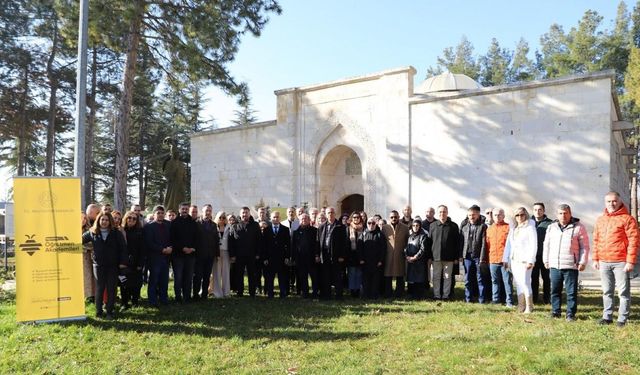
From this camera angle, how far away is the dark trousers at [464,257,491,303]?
8227mm

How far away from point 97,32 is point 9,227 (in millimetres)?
6596

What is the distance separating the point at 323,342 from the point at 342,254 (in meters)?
3.10

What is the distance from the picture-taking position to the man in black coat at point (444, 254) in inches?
340

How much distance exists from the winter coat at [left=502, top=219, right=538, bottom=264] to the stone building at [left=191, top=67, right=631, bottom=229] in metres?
Result: 3.98

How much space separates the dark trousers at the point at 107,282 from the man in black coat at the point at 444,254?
5.40 m

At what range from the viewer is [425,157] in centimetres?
1255

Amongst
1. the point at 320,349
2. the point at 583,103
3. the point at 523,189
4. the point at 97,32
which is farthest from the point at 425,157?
the point at 97,32

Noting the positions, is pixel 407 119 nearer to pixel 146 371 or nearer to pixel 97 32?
pixel 97 32

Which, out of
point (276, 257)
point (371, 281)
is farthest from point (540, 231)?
point (276, 257)

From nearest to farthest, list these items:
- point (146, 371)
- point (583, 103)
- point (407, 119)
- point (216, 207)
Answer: point (146, 371) < point (583, 103) < point (407, 119) < point (216, 207)

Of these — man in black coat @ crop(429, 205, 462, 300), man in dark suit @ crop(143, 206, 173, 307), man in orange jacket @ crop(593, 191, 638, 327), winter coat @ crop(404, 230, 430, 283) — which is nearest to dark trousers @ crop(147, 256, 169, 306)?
man in dark suit @ crop(143, 206, 173, 307)

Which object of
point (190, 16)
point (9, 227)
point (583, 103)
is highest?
point (190, 16)

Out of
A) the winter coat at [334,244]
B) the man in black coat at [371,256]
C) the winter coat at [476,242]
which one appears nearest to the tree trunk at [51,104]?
the winter coat at [334,244]

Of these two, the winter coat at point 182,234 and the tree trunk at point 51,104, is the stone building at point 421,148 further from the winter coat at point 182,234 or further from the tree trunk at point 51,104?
the tree trunk at point 51,104
